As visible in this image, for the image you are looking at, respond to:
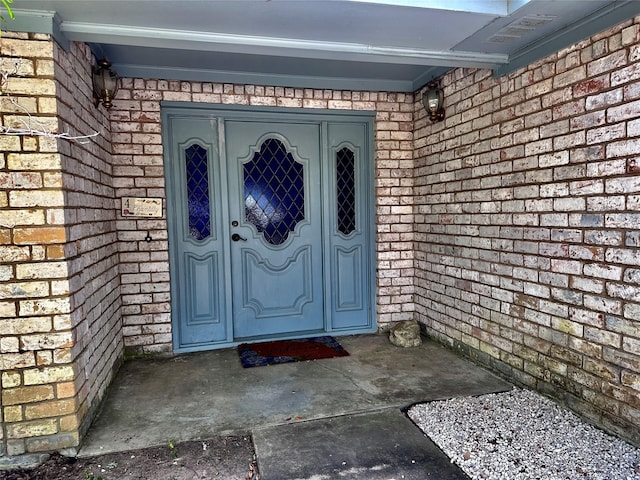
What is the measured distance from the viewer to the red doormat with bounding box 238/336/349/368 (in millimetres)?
3590

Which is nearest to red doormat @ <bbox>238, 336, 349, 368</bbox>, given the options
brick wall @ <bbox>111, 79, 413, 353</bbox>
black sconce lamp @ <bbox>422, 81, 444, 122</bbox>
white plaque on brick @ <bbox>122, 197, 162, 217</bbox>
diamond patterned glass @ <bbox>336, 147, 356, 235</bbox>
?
brick wall @ <bbox>111, 79, 413, 353</bbox>

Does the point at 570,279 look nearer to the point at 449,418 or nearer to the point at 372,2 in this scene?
the point at 449,418

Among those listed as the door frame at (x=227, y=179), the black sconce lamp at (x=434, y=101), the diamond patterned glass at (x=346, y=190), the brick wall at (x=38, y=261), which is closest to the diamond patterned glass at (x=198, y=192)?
the door frame at (x=227, y=179)

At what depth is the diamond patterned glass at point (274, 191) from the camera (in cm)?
395

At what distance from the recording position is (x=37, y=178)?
2146mm

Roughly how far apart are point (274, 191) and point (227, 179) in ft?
1.48

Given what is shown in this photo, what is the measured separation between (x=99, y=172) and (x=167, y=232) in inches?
31.5

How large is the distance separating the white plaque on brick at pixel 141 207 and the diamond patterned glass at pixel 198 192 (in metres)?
0.28

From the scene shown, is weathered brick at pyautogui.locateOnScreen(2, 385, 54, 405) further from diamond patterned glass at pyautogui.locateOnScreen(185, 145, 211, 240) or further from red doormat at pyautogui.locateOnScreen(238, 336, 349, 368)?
diamond patterned glass at pyautogui.locateOnScreen(185, 145, 211, 240)

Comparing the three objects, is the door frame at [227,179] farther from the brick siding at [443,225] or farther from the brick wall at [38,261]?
the brick wall at [38,261]

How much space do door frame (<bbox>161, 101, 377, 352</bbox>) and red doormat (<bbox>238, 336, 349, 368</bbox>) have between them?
14cm

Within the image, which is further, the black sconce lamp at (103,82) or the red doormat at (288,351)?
the red doormat at (288,351)

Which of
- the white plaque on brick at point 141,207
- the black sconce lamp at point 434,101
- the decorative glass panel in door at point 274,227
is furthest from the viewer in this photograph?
the decorative glass panel in door at point 274,227

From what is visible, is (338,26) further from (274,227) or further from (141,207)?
(141,207)
